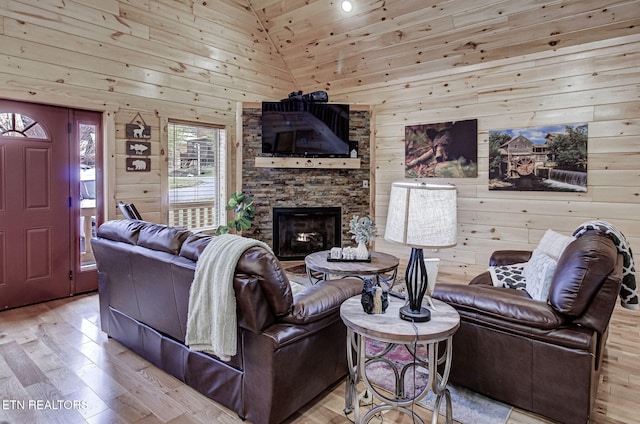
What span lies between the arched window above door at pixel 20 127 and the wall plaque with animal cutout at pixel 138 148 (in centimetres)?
87

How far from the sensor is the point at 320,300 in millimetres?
2299

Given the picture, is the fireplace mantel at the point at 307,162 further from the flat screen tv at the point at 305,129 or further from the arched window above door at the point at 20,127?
the arched window above door at the point at 20,127

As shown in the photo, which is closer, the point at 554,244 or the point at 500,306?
the point at 500,306

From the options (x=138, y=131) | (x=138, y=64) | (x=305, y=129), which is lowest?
(x=138, y=131)

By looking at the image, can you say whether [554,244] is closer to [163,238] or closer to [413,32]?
[163,238]

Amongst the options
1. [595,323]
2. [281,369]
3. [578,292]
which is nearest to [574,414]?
[595,323]

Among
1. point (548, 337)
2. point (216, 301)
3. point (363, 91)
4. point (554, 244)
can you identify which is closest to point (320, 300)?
point (216, 301)

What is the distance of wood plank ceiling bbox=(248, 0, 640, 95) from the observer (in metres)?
4.12

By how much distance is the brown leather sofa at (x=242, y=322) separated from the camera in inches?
80.4

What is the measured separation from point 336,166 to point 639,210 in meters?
3.68

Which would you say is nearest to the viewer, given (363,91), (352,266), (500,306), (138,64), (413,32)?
(500,306)

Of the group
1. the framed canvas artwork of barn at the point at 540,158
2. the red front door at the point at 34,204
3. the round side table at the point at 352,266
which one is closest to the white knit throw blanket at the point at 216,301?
the round side table at the point at 352,266

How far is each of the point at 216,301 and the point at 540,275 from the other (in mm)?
2176

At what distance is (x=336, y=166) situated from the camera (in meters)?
5.93
